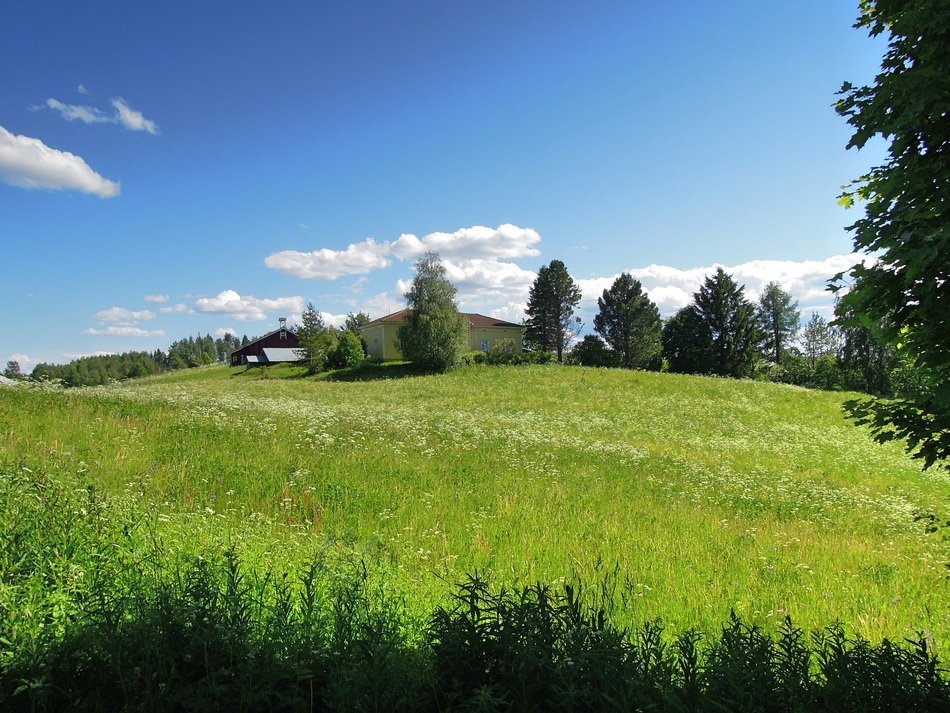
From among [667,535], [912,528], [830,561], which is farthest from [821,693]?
[912,528]

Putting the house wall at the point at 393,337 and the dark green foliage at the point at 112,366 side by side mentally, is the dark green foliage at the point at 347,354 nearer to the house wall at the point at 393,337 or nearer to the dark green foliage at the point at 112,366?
the house wall at the point at 393,337

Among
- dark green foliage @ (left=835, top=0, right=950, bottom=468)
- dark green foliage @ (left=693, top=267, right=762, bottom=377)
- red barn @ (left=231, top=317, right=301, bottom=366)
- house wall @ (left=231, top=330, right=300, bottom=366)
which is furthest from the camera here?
house wall @ (left=231, top=330, right=300, bottom=366)

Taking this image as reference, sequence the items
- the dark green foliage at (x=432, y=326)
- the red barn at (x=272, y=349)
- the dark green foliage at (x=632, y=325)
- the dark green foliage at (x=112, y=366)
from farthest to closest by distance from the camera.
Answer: the dark green foliage at (x=112, y=366) → the red barn at (x=272, y=349) → the dark green foliage at (x=632, y=325) → the dark green foliage at (x=432, y=326)

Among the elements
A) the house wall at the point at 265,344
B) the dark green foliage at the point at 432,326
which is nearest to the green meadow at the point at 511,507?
the dark green foliage at the point at 432,326

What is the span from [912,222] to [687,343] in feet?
228

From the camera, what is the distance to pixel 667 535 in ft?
25.1

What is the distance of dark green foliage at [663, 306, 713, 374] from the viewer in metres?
65.4

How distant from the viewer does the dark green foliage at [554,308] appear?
7531 cm

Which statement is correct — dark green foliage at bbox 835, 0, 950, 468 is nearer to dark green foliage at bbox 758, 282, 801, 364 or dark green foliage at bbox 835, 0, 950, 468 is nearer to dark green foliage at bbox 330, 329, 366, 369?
dark green foliage at bbox 330, 329, 366, 369

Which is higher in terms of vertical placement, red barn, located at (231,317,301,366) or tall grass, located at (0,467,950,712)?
red barn, located at (231,317,301,366)

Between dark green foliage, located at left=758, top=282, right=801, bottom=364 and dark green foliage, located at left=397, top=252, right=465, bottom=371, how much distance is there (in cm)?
5096

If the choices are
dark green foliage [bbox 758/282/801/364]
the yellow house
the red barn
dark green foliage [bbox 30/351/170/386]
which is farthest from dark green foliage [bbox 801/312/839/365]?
dark green foliage [bbox 30/351/170/386]

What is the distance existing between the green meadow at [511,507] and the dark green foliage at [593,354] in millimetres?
49406

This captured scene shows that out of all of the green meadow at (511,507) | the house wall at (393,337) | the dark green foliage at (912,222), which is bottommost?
the green meadow at (511,507)
